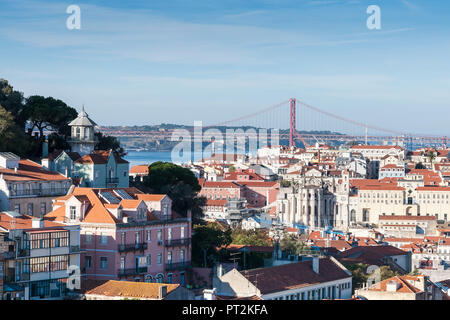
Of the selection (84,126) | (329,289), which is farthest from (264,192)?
(329,289)

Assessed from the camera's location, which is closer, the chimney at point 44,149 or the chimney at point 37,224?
the chimney at point 37,224

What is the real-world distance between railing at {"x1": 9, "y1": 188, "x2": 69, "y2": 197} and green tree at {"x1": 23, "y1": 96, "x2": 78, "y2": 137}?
20.9ft

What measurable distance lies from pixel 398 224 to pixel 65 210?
149 ft

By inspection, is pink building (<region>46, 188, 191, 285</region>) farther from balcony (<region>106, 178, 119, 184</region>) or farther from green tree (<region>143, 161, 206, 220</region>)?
balcony (<region>106, 178, 119, 184</region>)

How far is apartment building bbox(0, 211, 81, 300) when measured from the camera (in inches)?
677

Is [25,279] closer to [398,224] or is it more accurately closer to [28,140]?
[28,140]

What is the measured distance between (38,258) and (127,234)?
105 inches

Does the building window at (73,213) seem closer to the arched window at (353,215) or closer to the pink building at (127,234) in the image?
the pink building at (127,234)

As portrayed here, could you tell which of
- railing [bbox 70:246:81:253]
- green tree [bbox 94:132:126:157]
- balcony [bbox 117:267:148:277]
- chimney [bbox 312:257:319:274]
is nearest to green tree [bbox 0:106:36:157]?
green tree [bbox 94:132:126:157]

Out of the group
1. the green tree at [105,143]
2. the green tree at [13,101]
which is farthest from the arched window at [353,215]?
the green tree at [13,101]

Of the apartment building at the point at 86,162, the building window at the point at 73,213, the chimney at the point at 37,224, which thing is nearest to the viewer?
the chimney at the point at 37,224

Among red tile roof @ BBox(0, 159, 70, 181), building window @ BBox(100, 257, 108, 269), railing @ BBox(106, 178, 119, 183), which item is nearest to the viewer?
building window @ BBox(100, 257, 108, 269)

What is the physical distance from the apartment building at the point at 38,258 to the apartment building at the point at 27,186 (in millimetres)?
2683

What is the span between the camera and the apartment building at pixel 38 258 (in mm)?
17203
